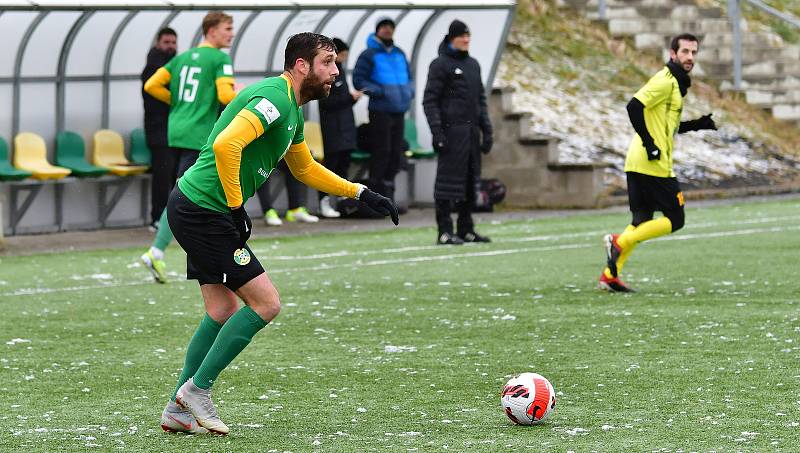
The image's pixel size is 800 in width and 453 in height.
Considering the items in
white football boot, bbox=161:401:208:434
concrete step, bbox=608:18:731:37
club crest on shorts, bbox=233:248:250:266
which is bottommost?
white football boot, bbox=161:401:208:434

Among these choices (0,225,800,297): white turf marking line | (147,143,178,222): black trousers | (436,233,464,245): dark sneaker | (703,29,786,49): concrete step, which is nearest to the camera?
(0,225,800,297): white turf marking line

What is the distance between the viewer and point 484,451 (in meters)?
6.82

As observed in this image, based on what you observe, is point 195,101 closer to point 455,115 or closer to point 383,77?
point 455,115

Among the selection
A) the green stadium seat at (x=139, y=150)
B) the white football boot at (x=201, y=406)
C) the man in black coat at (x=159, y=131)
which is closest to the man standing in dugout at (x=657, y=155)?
the white football boot at (x=201, y=406)

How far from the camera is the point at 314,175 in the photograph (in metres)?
7.83

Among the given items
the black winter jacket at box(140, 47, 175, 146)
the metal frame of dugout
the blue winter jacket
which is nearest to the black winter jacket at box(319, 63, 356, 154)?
the blue winter jacket

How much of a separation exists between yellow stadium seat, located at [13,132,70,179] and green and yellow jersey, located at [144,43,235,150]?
184 inches

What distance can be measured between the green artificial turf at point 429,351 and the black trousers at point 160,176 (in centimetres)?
211

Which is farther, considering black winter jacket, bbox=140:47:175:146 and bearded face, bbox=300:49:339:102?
black winter jacket, bbox=140:47:175:146

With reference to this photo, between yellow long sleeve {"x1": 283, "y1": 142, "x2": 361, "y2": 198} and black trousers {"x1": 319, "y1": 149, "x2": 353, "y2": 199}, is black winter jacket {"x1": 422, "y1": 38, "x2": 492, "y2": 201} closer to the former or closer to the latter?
black trousers {"x1": 319, "y1": 149, "x2": 353, "y2": 199}

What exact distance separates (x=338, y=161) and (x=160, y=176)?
2.36m

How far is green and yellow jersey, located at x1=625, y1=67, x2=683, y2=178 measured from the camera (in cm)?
1254

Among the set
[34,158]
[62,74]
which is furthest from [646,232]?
[62,74]

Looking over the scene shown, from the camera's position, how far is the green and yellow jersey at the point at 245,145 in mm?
7129
